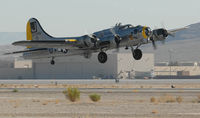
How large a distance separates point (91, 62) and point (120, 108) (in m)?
114

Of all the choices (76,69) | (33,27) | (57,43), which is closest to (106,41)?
Result: (57,43)

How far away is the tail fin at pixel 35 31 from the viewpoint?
64.0 m

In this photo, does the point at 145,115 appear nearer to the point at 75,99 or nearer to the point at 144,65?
the point at 75,99

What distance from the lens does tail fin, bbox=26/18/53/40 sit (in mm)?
64000

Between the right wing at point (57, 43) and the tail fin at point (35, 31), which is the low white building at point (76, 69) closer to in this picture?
the tail fin at point (35, 31)

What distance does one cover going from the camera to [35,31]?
64625mm

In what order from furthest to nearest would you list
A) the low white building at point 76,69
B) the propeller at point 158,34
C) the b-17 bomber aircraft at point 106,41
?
1. the low white building at point 76,69
2. the b-17 bomber aircraft at point 106,41
3. the propeller at point 158,34

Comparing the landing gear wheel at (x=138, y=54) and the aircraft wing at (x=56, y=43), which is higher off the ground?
the aircraft wing at (x=56, y=43)

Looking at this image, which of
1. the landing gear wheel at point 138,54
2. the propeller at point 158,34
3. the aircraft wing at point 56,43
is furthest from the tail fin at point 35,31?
the propeller at point 158,34

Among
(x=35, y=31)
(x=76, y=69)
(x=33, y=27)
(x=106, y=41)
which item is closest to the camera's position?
(x=106, y=41)

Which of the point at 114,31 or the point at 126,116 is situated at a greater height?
the point at 114,31

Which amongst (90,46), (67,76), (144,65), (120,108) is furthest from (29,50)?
(144,65)

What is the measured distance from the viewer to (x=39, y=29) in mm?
64625

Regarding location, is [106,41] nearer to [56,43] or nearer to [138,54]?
[138,54]
